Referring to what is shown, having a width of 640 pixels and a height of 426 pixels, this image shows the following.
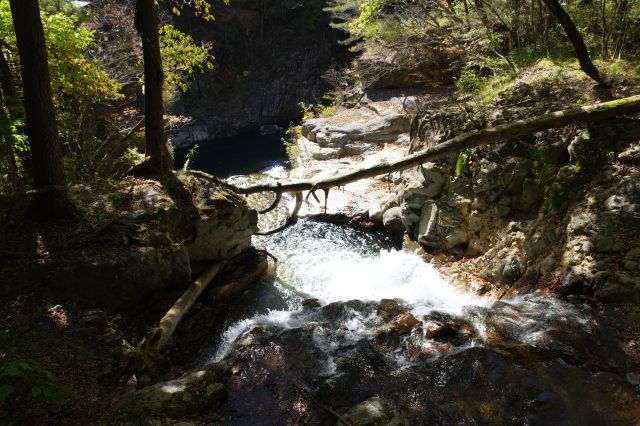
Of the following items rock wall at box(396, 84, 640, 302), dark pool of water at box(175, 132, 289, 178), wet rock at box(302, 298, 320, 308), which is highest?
rock wall at box(396, 84, 640, 302)

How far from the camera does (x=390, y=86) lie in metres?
20.4

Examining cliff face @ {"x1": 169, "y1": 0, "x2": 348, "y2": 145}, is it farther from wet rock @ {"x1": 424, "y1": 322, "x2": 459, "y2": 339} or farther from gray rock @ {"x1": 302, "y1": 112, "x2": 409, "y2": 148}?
wet rock @ {"x1": 424, "y1": 322, "x2": 459, "y2": 339}

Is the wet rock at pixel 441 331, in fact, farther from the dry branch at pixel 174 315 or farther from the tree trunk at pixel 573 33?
the tree trunk at pixel 573 33

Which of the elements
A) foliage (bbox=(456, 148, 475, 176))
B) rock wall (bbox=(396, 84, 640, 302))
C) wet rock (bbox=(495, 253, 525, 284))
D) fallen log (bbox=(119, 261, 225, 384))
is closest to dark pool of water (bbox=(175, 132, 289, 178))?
rock wall (bbox=(396, 84, 640, 302))

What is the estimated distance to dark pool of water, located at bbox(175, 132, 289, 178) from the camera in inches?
908

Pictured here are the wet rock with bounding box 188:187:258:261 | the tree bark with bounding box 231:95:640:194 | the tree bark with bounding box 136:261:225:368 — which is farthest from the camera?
the wet rock with bounding box 188:187:258:261

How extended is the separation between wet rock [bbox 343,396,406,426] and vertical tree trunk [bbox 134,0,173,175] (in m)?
6.61

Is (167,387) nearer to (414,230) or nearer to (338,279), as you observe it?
(338,279)

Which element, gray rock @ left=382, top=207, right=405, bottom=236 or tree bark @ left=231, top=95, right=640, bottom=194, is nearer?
tree bark @ left=231, top=95, right=640, bottom=194

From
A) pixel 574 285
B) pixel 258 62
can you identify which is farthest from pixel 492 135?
pixel 258 62

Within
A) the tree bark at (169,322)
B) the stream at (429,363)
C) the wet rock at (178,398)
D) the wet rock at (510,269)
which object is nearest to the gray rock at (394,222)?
the stream at (429,363)

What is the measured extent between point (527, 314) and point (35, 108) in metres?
8.22

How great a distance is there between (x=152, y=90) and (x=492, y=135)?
22.2 feet

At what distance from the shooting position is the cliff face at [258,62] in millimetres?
31328
